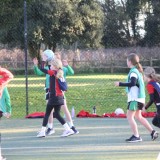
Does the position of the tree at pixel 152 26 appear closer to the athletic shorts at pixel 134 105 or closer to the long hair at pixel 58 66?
the long hair at pixel 58 66

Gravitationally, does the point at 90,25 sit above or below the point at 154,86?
above

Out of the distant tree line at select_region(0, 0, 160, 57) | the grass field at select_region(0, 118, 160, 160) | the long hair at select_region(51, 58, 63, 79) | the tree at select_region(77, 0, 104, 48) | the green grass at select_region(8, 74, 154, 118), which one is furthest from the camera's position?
the tree at select_region(77, 0, 104, 48)

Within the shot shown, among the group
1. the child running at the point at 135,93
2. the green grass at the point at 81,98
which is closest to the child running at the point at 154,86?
the child running at the point at 135,93

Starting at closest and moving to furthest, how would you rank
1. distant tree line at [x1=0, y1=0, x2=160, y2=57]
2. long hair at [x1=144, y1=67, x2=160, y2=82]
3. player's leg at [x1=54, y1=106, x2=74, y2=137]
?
long hair at [x1=144, y1=67, x2=160, y2=82], player's leg at [x1=54, y1=106, x2=74, y2=137], distant tree line at [x1=0, y1=0, x2=160, y2=57]

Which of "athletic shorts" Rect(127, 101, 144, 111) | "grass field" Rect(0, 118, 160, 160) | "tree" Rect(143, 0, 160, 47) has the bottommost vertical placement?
"grass field" Rect(0, 118, 160, 160)

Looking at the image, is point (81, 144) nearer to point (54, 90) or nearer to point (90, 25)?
point (54, 90)

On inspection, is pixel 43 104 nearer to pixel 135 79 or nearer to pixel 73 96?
pixel 73 96

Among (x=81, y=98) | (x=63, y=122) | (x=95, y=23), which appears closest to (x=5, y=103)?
(x=63, y=122)

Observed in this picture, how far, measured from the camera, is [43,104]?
58.5ft

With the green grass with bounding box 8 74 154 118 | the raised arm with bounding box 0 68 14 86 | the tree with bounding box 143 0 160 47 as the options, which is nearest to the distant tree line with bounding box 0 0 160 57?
the tree with bounding box 143 0 160 47

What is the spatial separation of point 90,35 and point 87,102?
27.3 meters

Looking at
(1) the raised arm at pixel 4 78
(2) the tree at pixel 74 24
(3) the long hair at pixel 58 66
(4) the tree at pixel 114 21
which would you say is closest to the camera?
(1) the raised arm at pixel 4 78

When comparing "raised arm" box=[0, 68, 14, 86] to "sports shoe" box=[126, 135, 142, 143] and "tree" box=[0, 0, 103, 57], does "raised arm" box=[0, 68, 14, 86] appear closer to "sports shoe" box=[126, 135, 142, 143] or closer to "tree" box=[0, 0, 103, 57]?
"sports shoe" box=[126, 135, 142, 143]

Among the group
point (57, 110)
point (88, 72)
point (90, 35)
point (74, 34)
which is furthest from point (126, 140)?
point (90, 35)
